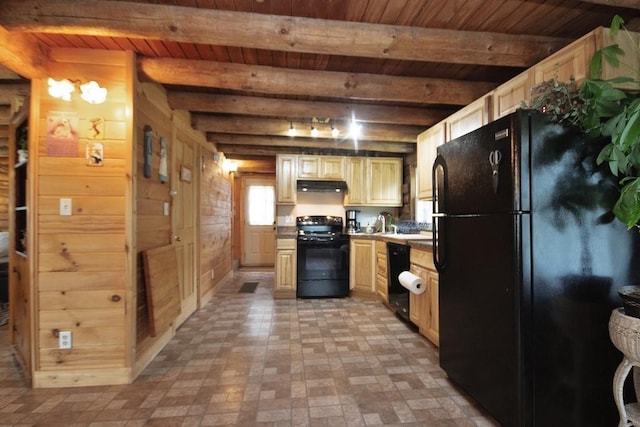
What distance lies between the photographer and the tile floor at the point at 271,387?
1655 mm

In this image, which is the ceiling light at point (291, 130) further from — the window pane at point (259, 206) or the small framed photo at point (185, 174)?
the window pane at point (259, 206)

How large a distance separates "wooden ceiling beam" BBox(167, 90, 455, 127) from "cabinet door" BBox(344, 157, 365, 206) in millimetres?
1268

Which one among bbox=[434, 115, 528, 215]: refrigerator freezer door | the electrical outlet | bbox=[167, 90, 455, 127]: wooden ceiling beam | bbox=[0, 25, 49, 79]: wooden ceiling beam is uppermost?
bbox=[167, 90, 455, 127]: wooden ceiling beam

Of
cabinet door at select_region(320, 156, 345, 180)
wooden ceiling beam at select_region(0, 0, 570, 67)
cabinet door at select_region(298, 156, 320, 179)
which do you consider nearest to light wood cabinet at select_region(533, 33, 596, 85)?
wooden ceiling beam at select_region(0, 0, 570, 67)

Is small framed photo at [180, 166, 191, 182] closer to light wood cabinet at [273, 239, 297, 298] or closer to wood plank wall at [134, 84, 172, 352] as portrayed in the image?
wood plank wall at [134, 84, 172, 352]

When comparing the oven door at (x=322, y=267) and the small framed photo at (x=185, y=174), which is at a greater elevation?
the small framed photo at (x=185, y=174)

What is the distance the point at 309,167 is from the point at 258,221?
279 cm

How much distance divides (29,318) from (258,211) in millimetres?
4756

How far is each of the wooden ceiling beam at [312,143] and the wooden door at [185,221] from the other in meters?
0.74

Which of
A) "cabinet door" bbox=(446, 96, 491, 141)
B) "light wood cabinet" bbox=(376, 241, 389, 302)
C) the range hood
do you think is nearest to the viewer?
"cabinet door" bbox=(446, 96, 491, 141)

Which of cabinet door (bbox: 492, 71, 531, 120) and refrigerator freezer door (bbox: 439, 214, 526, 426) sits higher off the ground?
cabinet door (bbox: 492, 71, 531, 120)

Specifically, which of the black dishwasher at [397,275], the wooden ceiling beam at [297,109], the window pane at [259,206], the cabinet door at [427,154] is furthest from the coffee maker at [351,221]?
the window pane at [259,206]

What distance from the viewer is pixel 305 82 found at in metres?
2.38

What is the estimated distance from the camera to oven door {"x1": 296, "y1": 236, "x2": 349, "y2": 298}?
13.4 feet
